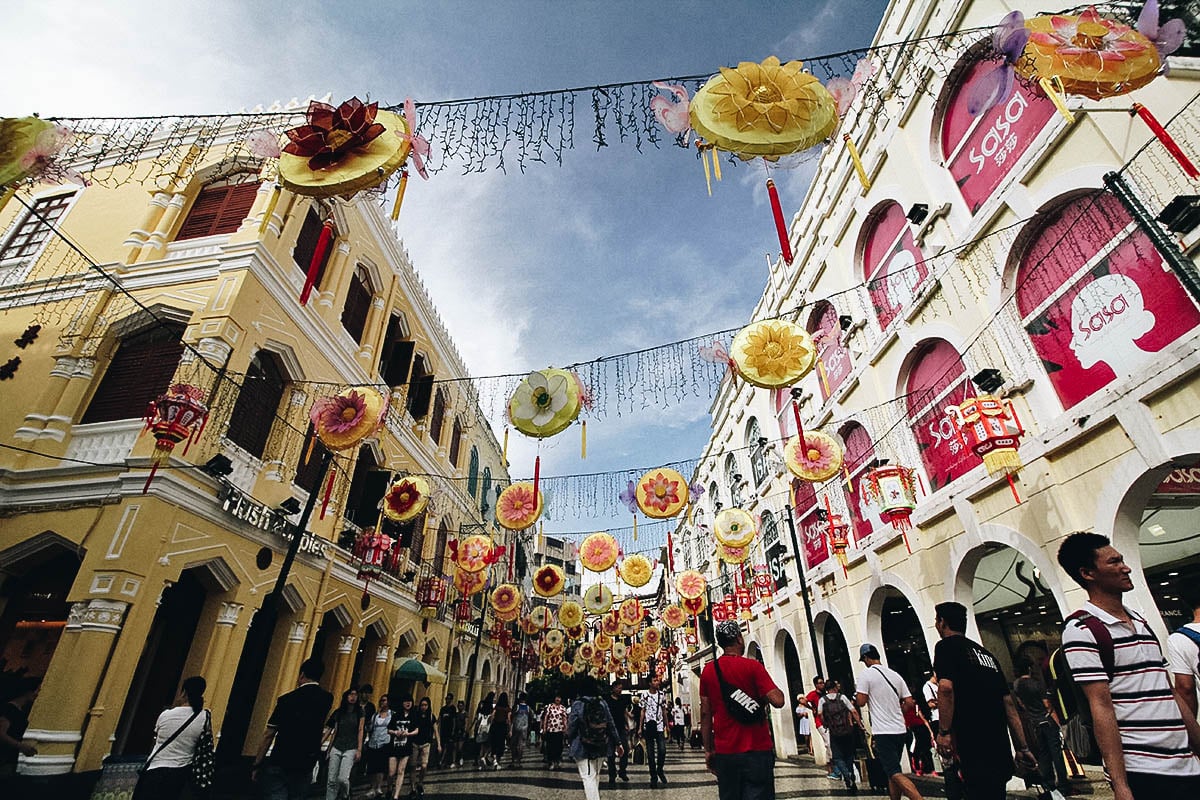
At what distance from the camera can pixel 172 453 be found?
7.92m

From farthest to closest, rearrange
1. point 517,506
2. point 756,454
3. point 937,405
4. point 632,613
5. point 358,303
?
1. point 632,613
2. point 756,454
3. point 358,303
4. point 517,506
5. point 937,405


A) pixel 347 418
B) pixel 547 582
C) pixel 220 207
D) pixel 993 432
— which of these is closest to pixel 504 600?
pixel 547 582

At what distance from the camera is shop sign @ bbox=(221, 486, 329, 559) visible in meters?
8.66

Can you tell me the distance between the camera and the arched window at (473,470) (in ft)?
69.8

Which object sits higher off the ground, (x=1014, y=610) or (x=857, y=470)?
(x=857, y=470)

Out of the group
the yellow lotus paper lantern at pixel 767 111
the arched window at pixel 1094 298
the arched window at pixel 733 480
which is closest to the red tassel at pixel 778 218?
the yellow lotus paper lantern at pixel 767 111

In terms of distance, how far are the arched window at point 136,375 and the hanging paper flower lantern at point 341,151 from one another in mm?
5722

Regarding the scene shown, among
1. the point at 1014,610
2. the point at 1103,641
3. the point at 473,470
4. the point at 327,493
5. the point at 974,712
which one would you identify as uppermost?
the point at 473,470

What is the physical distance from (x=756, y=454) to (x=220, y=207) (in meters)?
16.1

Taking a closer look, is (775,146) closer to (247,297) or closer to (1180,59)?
(1180,59)

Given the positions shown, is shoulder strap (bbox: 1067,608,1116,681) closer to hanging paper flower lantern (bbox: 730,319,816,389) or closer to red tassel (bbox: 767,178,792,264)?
red tassel (bbox: 767,178,792,264)

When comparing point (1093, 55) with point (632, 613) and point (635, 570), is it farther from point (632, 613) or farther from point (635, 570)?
point (632, 613)

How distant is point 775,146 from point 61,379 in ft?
37.7

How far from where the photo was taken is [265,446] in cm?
1012
